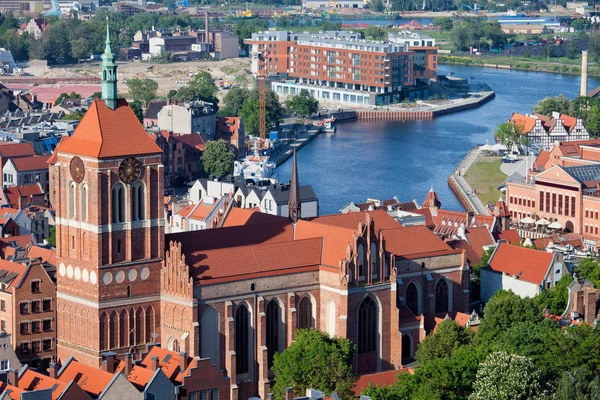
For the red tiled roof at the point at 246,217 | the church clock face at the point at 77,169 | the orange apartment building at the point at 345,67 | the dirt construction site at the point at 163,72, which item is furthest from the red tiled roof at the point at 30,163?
the dirt construction site at the point at 163,72

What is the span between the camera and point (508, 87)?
614 ft

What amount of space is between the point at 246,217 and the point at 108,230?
36.1 ft

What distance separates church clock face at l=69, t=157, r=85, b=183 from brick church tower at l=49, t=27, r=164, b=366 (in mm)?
35

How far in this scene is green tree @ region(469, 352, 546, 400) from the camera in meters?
54.9

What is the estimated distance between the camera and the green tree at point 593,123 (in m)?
136

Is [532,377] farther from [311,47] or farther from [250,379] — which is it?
[311,47]

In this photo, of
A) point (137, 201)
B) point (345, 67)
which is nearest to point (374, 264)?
point (137, 201)

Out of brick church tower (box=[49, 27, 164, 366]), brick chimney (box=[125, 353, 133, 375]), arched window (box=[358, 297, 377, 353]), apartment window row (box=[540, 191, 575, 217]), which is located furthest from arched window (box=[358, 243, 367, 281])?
apartment window row (box=[540, 191, 575, 217])

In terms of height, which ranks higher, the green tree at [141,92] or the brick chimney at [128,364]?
the brick chimney at [128,364]

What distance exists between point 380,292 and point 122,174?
11589mm

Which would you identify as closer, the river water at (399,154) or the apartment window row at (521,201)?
the apartment window row at (521,201)

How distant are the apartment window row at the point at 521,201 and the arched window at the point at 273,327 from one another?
38834 mm

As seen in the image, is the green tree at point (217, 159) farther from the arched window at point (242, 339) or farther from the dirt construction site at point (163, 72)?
the dirt construction site at point (163, 72)

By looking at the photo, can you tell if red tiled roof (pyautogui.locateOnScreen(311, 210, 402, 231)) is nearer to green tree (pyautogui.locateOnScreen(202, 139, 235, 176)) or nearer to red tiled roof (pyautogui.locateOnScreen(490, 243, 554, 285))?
red tiled roof (pyautogui.locateOnScreen(490, 243, 554, 285))
